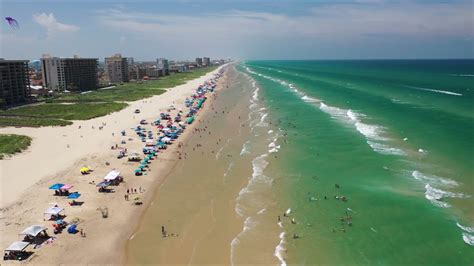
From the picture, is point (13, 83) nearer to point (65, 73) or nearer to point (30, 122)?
point (30, 122)

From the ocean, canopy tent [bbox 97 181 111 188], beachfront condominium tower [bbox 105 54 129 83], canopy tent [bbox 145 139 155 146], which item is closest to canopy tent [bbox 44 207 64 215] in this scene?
canopy tent [bbox 97 181 111 188]

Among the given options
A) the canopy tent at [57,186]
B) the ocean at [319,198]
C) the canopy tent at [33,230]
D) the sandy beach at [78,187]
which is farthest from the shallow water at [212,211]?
the canopy tent at [57,186]

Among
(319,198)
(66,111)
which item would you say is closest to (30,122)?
(66,111)

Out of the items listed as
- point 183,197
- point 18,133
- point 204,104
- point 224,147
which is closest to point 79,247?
point 183,197

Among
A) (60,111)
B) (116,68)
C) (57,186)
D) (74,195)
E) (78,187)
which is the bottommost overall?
(78,187)

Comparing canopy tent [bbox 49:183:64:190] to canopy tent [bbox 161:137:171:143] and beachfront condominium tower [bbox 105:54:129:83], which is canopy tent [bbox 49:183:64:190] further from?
beachfront condominium tower [bbox 105:54:129:83]
